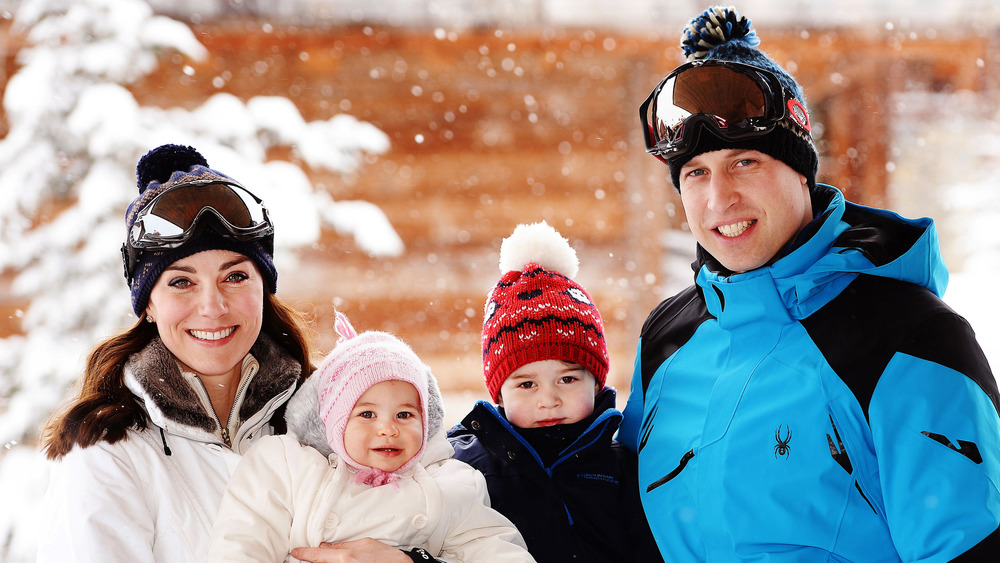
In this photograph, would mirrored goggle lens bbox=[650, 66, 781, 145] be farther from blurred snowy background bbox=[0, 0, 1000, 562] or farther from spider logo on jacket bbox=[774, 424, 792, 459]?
blurred snowy background bbox=[0, 0, 1000, 562]

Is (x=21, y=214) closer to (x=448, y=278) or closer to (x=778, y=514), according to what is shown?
(x=448, y=278)

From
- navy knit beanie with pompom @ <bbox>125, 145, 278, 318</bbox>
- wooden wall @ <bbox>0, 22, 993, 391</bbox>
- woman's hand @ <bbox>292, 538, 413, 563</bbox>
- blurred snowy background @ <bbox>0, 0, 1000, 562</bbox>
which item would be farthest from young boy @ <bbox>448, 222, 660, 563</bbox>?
wooden wall @ <bbox>0, 22, 993, 391</bbox>

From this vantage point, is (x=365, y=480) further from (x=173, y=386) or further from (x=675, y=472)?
(x=675, y=472)

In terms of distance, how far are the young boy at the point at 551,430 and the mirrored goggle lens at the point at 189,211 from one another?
0.93m

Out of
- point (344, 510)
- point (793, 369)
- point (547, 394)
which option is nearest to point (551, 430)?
point (547, 394)

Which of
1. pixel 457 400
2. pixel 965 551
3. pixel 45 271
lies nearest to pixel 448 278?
pixel 457 400

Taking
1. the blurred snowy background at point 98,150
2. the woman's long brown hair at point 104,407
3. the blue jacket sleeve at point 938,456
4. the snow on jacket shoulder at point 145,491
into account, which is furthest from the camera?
the blurred snowy background at point 98,150

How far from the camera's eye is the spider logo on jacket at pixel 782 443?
201cm

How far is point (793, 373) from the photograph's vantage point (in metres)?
2.04

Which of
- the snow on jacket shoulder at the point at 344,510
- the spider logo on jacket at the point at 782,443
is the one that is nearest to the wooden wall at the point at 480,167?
the snow on jacket shoulder at the point at 344,510

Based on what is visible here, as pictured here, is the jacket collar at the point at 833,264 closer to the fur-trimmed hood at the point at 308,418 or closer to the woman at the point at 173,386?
the fur-trimmed hood at the point at 308,418

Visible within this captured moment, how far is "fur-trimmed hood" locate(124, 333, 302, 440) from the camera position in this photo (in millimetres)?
2172

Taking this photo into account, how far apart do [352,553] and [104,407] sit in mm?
800

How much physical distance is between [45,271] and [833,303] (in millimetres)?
4925
